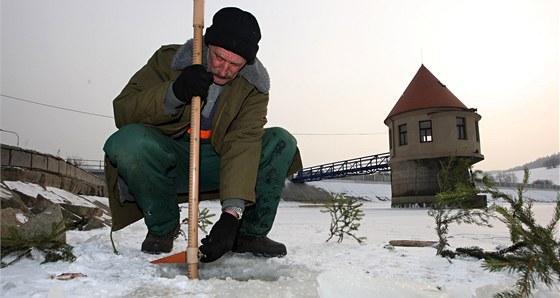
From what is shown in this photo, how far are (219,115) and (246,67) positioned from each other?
38cm

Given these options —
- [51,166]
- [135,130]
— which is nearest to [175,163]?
[135,130]

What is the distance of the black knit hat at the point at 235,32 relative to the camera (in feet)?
7.37

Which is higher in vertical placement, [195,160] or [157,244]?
[195,160]

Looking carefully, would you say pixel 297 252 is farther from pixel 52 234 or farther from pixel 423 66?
pixel 423 66

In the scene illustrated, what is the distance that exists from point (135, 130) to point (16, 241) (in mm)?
836

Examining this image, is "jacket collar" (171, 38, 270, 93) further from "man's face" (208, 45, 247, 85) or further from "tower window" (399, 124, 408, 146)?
"tower window" (399, 124, 408, 146)

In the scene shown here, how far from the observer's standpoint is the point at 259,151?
95.8 inches

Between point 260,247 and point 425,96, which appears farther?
point 425,96

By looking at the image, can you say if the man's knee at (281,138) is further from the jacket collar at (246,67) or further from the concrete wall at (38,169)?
the concrete wall at (38,169)

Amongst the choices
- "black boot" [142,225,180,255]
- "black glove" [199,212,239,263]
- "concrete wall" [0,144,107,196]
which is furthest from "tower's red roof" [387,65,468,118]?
"black glove" [199,212,239,263]

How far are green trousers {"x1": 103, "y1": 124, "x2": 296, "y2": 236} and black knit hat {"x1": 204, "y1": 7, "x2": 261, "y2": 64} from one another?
2.15ft

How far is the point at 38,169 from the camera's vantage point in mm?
5418

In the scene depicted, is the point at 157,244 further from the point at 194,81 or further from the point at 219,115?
the point at 194,81

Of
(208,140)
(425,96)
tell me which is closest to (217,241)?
(208,140)
